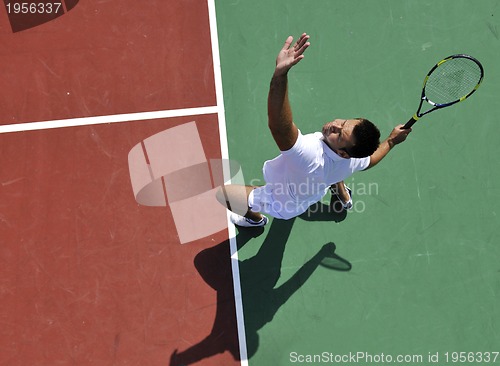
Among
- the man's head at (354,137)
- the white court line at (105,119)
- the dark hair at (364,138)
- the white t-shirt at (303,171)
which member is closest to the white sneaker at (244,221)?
the white t-shirt at (303,171)

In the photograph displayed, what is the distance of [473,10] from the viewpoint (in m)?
5.24

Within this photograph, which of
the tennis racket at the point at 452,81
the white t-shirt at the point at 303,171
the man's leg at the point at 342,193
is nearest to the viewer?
the white t-shirt at the point at 303,171

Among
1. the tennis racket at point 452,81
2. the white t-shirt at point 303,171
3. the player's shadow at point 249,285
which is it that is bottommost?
the player's shadow at point 249,285

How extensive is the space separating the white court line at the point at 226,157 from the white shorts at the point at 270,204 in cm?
73

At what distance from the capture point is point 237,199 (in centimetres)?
438

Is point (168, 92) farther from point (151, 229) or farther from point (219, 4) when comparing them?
point (151, 229)

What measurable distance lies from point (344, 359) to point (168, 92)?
322 centimetres

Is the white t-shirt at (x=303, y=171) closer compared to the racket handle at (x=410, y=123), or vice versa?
the white t-shirt at (x=303, y=171)

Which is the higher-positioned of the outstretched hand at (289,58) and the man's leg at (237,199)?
the outstretched hand at (289,58)

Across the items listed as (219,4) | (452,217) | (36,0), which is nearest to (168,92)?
(219,4)

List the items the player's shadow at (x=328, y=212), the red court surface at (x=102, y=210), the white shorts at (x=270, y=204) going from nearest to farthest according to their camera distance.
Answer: the white shorts at (x=270, y=204), the red court surface at (x=102, y=210), the player's shadow at (x=328, y=212)

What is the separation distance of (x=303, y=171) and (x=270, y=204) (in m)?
0.75

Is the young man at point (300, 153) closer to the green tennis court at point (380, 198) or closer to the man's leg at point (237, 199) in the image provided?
the man's leg at point (237, 199)

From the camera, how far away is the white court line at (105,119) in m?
4.90
